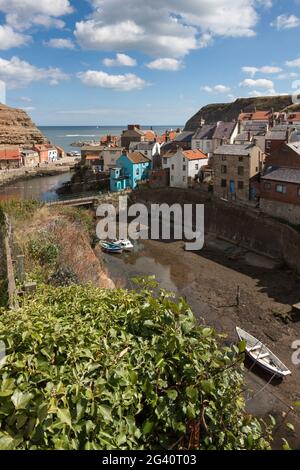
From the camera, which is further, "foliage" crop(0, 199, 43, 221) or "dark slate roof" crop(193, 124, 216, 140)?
"dark slate roof" crop(193, 124, 216, 140)

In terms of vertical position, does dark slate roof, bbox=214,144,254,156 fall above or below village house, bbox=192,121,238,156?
below

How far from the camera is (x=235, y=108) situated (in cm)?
11131

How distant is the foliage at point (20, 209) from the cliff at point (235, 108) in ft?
287

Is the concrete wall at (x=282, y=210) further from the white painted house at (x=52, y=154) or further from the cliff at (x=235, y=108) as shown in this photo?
the white painted house at (x=52, y=154)

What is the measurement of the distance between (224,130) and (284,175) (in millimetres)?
22626

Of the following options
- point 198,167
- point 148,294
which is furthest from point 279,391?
point 198,167

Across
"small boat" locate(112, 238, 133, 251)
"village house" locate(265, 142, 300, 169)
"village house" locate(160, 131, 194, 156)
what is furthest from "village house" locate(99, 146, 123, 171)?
"village house" locate(265, 142, 300, 169)

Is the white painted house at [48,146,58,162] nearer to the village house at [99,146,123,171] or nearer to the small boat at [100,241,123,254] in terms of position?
the village house at [99,146,123,171]

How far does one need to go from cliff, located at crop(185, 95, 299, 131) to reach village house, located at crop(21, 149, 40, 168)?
49.1 meters

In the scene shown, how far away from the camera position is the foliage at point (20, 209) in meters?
21.5

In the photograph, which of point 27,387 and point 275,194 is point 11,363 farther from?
point 275,194

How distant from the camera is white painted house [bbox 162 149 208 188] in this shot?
44.9 m
